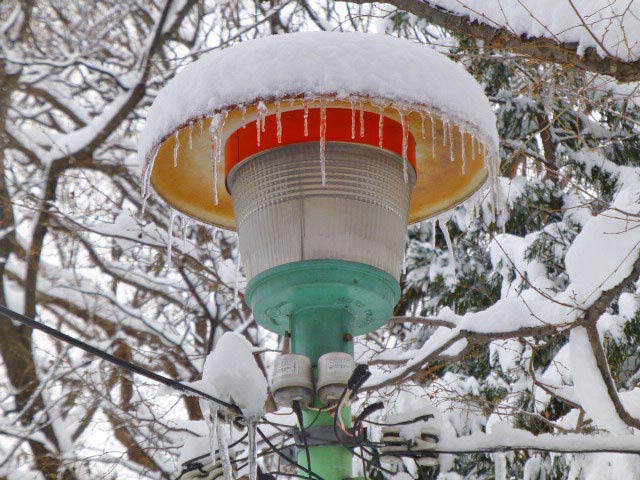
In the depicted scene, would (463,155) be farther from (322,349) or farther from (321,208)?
(322,349)

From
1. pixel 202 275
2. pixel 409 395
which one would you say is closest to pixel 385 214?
pixel 409 395

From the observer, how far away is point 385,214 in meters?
2.34

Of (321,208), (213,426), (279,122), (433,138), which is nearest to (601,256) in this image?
(433,138)

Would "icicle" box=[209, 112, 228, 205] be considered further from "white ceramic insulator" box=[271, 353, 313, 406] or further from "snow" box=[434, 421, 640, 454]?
"snow" box=[434, 421, 640, 454]

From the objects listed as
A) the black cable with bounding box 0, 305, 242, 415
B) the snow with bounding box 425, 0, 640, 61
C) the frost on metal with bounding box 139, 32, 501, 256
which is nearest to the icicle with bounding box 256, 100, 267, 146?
the frost on metal with bounding box 139, 32, 501, 256

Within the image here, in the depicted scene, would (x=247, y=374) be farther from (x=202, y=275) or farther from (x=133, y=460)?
(x=133, y=460)

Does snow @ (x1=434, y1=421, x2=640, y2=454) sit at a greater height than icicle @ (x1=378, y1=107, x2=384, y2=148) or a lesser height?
lesser

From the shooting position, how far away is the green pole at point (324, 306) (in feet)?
7.23

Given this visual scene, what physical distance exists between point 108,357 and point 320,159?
0.75 meters

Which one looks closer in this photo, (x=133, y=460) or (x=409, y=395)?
(x=409, y=395)

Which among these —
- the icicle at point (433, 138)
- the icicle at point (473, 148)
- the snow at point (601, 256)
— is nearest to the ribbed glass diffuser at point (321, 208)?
the icicle at point (433, 138)

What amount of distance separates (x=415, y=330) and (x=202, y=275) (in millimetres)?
1710

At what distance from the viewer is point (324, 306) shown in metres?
2.28

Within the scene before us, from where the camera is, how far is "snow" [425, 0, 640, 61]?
3111 mm
